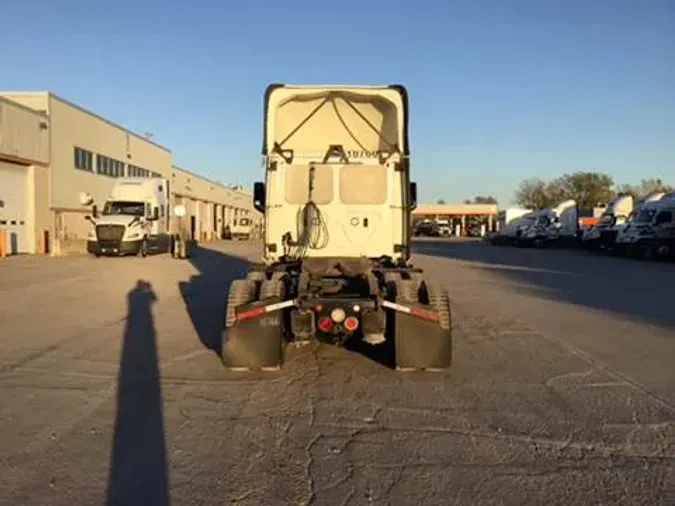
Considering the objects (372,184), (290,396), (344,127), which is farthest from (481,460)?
(344,127)

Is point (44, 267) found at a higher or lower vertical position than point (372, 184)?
lower

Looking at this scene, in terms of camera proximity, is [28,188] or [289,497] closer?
[289,497]

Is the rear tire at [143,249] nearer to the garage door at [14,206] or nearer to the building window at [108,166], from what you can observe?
the garage door at [14,206]

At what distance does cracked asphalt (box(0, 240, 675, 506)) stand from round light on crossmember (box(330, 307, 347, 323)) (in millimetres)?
654

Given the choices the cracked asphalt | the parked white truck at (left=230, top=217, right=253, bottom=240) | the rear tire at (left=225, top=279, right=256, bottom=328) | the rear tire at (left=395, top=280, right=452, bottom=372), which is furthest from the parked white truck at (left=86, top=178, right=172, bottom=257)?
the parked white truck at (left=230, top=217, right=253, bottom=240)

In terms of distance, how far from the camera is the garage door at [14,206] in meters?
32.3

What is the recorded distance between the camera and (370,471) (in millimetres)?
5035

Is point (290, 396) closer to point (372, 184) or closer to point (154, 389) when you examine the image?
point (154, 389)

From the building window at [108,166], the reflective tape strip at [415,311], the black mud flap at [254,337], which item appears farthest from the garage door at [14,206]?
the reflective tape strip at [415,311]

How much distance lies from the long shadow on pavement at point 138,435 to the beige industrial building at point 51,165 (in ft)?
85.0

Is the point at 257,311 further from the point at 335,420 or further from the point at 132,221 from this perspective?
the point at 132,221

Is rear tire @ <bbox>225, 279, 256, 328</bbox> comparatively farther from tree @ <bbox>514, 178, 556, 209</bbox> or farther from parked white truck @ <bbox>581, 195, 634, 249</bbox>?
tree @ <bbox>514, 178, 556, 209</bbox>

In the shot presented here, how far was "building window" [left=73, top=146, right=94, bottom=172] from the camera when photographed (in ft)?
135

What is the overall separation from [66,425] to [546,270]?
23.2m
